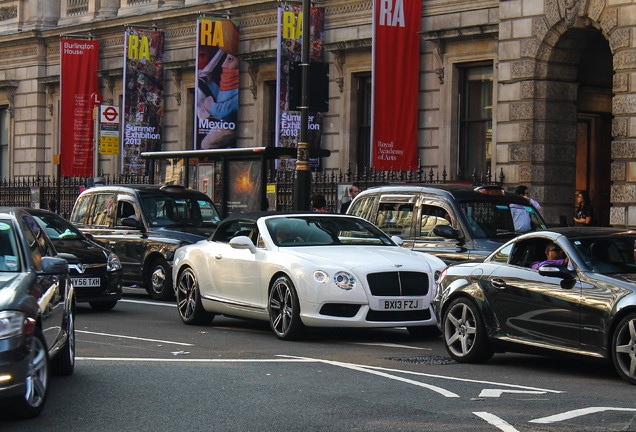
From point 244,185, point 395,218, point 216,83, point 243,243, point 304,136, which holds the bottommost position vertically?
point 243,243

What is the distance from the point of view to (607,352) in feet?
33.3

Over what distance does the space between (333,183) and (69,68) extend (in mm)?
12027

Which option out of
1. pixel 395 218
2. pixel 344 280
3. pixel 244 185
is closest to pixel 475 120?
pixel 244 185

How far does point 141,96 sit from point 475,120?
1102cm

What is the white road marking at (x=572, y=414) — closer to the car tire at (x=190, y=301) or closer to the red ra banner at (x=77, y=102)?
the car tire at (x=190, y=301)

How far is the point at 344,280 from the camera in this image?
13.2 meters

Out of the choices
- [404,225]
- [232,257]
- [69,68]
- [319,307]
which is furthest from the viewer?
[69,68]

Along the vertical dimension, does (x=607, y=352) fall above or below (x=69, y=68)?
below

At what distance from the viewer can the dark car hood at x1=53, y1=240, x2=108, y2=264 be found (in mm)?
17328

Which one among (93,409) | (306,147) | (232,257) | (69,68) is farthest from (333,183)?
(93,409)

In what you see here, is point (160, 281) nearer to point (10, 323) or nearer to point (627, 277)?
point (627, 277)

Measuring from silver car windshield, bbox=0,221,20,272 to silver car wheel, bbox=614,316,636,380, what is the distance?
15.6 feet

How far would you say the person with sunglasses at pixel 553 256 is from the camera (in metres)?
11.2

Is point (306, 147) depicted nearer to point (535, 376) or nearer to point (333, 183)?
point (333, 183)
